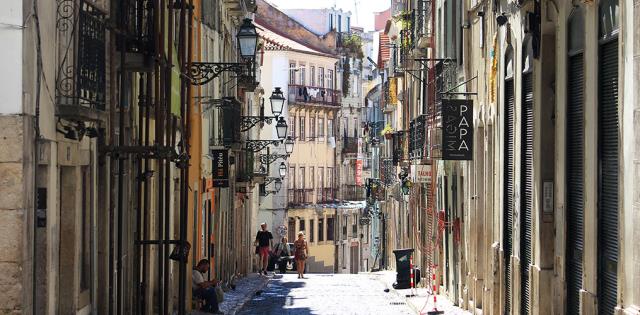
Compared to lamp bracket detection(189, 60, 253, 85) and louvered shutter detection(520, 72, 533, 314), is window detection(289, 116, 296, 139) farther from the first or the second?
louvered shutter detection(520, 72, 533, 314)

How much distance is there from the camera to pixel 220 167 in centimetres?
2927

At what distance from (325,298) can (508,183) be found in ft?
35.2

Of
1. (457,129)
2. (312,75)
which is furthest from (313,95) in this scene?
(457,129)

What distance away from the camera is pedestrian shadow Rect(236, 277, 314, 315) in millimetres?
25594

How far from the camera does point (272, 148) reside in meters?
68.8

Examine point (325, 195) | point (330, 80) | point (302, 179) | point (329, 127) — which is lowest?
point (325, 195)

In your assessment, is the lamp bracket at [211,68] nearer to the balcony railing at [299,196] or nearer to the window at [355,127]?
the balcony railing at [299,196]

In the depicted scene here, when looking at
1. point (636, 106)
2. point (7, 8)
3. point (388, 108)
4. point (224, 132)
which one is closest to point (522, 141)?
point (636, 106)

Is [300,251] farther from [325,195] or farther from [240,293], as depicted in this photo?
[325,195]

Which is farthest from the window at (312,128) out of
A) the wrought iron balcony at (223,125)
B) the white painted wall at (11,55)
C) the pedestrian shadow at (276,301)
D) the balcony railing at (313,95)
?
the white painted wall at (11,55)

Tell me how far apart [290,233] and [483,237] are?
47766mm

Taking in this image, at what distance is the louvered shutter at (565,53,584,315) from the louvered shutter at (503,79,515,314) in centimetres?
410

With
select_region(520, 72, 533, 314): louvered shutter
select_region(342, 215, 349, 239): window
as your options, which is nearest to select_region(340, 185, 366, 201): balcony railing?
select_region(342, 215, 349, 239): window

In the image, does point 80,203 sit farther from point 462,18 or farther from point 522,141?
point 462,18
